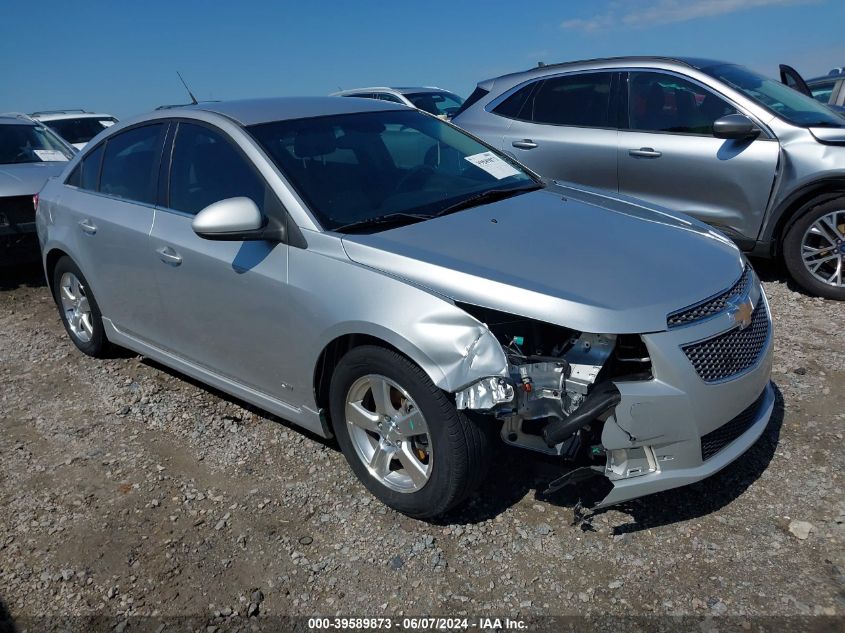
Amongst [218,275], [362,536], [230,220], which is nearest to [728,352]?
[362,536]

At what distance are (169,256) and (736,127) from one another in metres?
3.99

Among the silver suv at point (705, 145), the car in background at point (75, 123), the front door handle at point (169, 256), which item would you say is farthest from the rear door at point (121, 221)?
the car in background at point (75, 123)

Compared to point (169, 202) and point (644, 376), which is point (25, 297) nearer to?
point (169, 202)

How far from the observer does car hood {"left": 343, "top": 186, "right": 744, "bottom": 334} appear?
2539 millimetres

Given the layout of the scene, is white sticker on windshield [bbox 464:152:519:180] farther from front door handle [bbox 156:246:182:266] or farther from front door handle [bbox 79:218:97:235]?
front door handle [bbox 79:218:97:235]

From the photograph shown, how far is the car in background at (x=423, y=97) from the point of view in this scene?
1290 cm

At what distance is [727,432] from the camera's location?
2.79 m

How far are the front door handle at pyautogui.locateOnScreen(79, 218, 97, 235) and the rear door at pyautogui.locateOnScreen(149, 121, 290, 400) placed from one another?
2.46 ft

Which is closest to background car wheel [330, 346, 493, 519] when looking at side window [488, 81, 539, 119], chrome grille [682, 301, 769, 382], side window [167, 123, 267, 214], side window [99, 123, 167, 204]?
chrome grille [682, 301, 769, 382]

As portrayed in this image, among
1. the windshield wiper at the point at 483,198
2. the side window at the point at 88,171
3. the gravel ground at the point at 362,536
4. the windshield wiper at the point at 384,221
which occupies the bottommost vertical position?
the gravel ground at the point at 362,536

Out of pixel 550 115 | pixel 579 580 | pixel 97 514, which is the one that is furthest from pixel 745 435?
pixel 550 115

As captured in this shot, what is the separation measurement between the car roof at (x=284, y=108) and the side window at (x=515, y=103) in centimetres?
247

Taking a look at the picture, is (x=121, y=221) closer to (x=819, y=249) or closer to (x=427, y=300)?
(x=427, y=300)

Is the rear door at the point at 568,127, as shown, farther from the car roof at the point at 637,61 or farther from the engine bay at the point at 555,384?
the engine bay at the point at 555,384
